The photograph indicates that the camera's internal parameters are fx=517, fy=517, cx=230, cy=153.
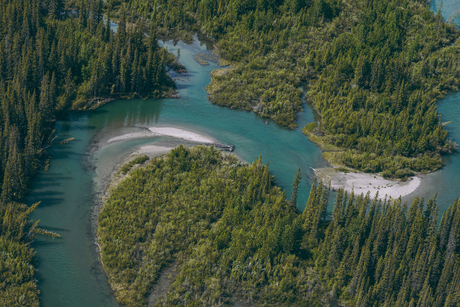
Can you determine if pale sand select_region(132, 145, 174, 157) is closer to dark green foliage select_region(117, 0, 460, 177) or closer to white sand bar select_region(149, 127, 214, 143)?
white sand bar select_region(149, 127, 214, 143)

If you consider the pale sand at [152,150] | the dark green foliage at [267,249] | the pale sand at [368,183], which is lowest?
the dark green foliage at [267,249]

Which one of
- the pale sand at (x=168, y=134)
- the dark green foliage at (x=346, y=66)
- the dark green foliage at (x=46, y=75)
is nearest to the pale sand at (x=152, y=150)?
the pale sand at (x=168, y=134)

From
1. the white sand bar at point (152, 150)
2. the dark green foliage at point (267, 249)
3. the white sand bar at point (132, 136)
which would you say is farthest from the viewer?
the white sand bar at point (132, 136)

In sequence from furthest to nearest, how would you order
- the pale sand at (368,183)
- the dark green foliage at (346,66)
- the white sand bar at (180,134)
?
the dark green foliage at (346,66) → the white sand bar at (180,134) → the pale sand at (368,183)

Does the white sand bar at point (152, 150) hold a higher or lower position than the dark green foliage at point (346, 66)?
lower

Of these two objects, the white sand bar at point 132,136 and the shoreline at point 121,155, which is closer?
the shoreline at point 121,155

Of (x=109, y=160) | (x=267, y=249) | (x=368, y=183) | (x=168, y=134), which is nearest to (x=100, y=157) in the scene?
(x=109, y=160)

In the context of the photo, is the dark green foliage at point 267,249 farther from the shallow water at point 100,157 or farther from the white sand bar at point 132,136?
the white sand bar at point 132,136
